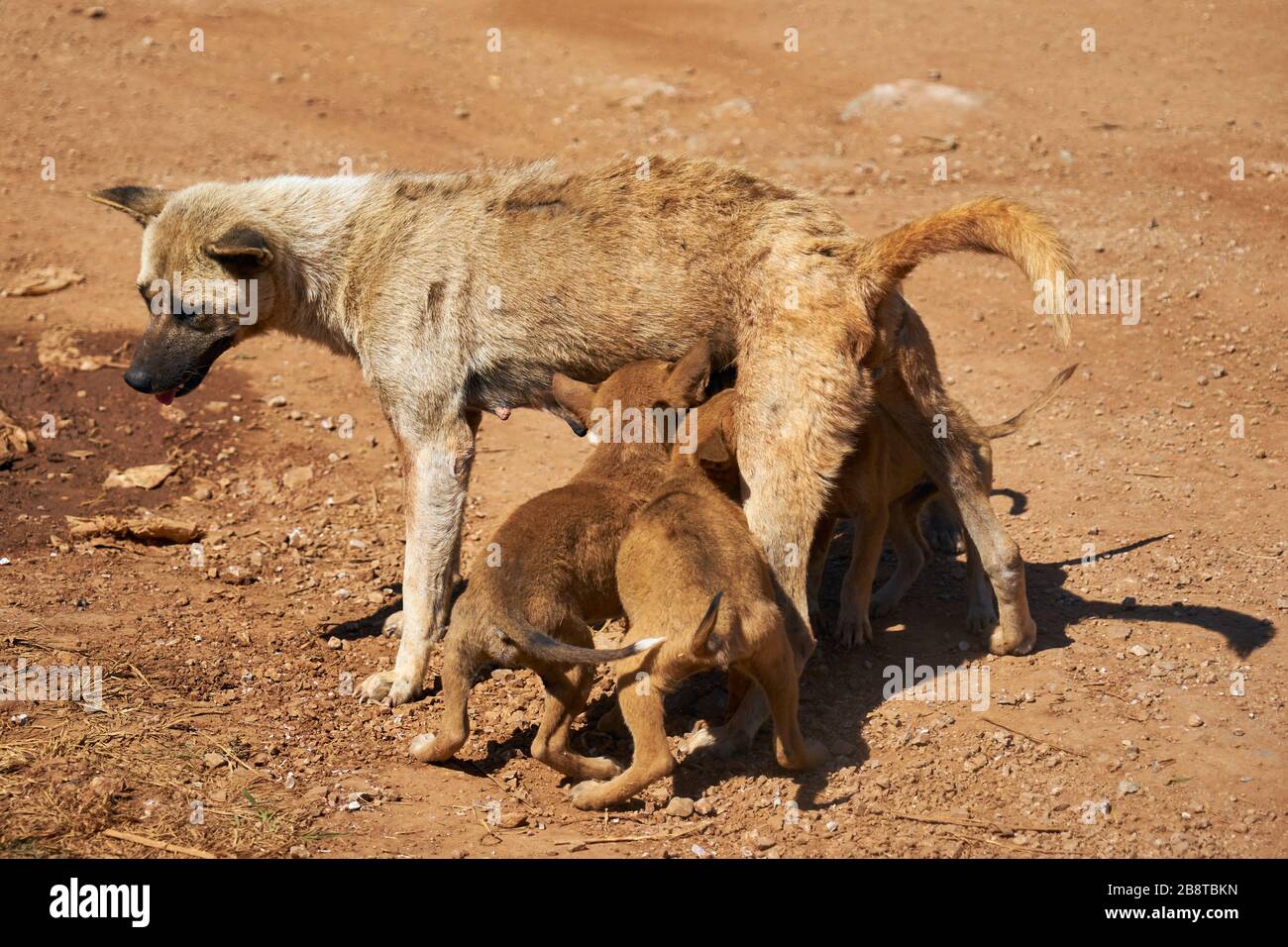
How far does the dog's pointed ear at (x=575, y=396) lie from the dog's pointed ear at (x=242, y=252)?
1824 mm

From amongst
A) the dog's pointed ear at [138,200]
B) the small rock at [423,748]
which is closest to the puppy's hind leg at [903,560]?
the small rock at [423,748]

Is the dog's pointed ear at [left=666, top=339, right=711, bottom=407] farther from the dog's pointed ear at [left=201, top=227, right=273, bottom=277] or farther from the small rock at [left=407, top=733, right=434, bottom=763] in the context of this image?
the dog's pointed ear at [left=201, top=227, right=273, bottom=277]

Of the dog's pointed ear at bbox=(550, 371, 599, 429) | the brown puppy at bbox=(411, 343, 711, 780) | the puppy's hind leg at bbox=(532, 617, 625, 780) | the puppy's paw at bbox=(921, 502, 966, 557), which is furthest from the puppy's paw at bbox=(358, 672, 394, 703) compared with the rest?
the puppy's paw at bbox=(921, 502, 966, 557)

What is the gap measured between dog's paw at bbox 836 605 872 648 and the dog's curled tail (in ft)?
A: 6.76

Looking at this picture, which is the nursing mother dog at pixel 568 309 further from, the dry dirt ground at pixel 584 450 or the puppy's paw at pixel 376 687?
the dry dirt ground at pixel 584 450

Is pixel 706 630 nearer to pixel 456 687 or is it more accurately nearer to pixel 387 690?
pixel 456 687

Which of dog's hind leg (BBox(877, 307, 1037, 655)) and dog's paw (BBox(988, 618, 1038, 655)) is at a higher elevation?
dog's hind leg (BBox(877, 307, 1037, 655))

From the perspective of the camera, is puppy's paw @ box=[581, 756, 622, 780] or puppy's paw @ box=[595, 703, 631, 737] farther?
puppy's paw @ box=[595, 703, 631, 737]

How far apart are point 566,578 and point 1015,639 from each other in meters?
2.74

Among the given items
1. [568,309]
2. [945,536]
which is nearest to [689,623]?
[568,309]

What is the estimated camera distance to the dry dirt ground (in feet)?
20.3

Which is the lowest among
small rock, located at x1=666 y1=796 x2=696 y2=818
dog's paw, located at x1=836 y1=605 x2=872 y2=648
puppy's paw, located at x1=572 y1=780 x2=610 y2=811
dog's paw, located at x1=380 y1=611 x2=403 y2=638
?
small rock, located at x1=666 y1=796 x2=696 y2=818

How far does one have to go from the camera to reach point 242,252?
719cm

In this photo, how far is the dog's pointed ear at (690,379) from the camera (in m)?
6.69
